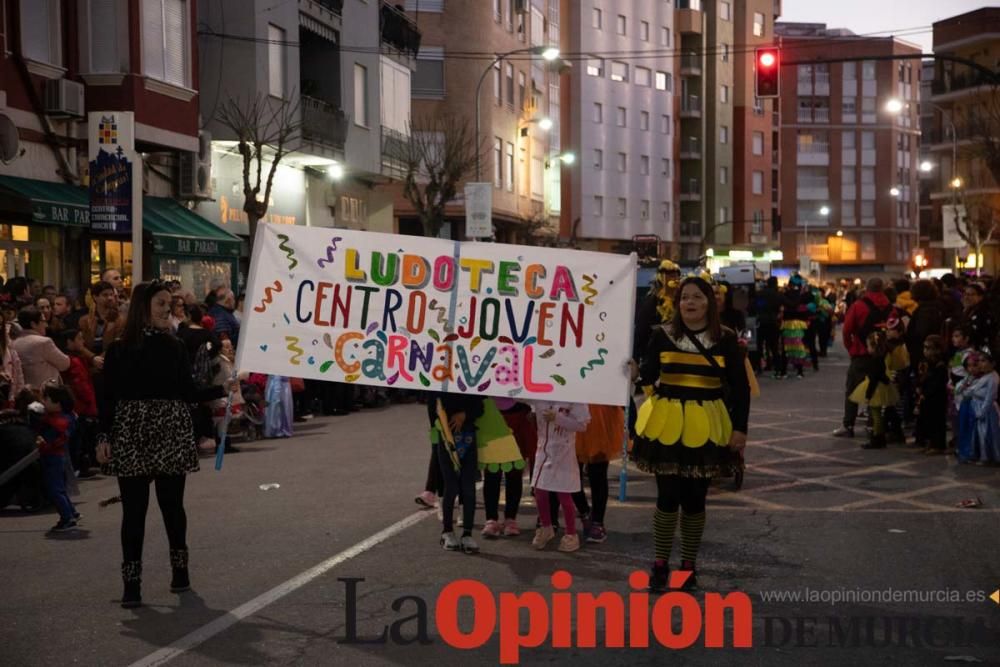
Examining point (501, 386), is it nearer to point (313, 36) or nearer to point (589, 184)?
point (313, 36)

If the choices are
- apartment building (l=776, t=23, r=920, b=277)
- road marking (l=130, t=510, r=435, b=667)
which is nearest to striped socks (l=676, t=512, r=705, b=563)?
road marking (l=130, t=510, r=435, b=667)

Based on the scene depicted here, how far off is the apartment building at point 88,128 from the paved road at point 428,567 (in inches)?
322

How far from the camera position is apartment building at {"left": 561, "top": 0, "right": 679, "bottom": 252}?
2995 inches

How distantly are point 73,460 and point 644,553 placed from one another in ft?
23.0

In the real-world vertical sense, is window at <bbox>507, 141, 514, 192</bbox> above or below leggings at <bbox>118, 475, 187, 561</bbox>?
above

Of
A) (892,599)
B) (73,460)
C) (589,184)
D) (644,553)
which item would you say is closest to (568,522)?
(644,553)

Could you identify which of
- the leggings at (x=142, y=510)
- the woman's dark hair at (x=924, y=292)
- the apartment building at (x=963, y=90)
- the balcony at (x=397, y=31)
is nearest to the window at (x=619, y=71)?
the apartment building at (x=963, y=90)

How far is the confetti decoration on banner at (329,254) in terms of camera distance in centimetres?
878

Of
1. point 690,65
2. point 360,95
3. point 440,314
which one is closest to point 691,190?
point 690,65

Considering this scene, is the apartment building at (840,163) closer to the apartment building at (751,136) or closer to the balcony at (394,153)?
the apartment building at (751,136)

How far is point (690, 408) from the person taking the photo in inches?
312

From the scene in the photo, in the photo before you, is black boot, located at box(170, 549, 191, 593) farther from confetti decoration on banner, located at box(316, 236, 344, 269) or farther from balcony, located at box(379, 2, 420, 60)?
balcony, located at box(379, 2, 420, 60)

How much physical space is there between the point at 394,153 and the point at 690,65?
52.0 metres

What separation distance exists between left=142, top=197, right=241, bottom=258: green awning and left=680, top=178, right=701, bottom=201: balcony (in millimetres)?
63038
